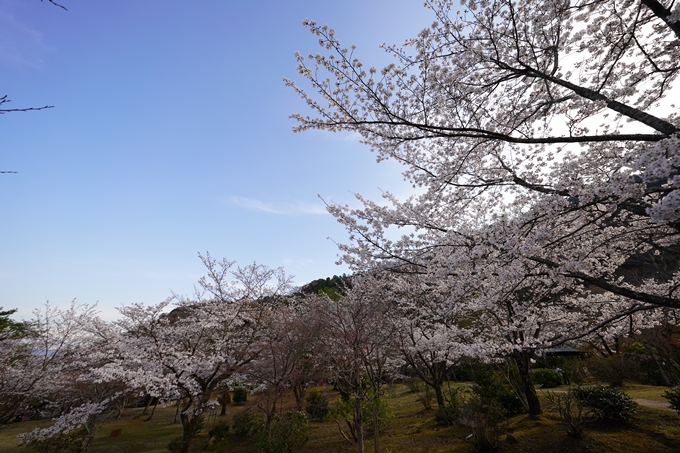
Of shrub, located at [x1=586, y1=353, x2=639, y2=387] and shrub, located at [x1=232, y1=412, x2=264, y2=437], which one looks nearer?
shrub, located at [x1=586, y1=353, x2=639, y2=387]

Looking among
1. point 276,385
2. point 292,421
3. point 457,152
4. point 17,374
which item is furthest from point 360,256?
point 17,374

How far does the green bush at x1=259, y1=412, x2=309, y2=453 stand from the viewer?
8.51 metres

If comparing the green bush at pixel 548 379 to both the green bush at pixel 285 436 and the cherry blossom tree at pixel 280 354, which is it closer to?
the cherry blossom tree at pixel 280 354

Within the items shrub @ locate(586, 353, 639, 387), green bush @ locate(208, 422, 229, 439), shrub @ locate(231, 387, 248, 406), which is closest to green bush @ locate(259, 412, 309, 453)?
green bush @ locate(208, 422, 229, 439)

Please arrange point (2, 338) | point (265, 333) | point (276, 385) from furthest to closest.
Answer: point (2, 338) → point (265, 333) → point (276, 385)

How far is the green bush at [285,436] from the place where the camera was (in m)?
8.51

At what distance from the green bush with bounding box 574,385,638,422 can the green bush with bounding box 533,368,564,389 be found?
8941mm

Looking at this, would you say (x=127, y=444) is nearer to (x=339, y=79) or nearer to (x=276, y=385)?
(x=276, y=385)

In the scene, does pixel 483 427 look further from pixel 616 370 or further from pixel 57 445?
pixel 57 445

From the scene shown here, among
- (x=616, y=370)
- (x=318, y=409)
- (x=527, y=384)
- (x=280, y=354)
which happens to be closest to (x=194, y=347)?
(x=280, y=354)

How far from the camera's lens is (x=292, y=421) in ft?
31.0

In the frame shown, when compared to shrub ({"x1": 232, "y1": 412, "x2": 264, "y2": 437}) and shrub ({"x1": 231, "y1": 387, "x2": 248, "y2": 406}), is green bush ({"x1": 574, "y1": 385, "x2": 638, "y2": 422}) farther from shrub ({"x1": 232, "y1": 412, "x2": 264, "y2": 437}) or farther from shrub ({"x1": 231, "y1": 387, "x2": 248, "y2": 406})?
shrub ({"x1": 231, "y1": 387, "x2": 248, "y2": 406})

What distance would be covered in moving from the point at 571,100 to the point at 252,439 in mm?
14805

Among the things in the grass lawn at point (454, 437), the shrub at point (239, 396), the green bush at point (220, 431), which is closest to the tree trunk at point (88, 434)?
the grass lawn at point (454, 437)
